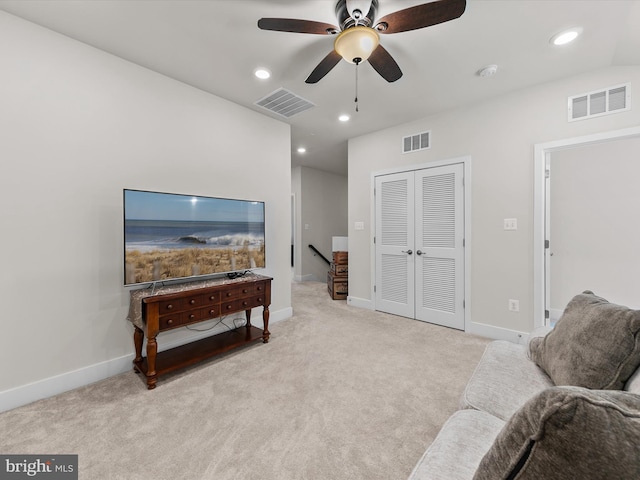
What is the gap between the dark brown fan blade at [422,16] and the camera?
58.6 inches

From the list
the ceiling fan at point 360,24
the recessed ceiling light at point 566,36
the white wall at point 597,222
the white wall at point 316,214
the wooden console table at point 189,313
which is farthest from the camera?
the white wall at point 316,214

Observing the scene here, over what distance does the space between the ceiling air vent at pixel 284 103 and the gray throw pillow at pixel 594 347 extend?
118 inches

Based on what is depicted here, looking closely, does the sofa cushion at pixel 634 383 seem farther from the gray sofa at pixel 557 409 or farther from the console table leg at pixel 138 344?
the console table leg at pixel 138 344

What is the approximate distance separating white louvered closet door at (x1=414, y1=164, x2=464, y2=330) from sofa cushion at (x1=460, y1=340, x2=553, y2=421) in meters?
1.86

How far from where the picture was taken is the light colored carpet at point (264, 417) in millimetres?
1442

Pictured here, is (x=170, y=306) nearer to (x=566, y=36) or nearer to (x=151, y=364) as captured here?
(x=151, y=364)

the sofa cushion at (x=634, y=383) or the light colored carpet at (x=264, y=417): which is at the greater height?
the sofa cushion at (x=634, y=383)

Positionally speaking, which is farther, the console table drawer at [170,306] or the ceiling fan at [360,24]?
the console table drawer at [170,306]

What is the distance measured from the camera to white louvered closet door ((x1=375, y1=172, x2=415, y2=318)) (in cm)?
378

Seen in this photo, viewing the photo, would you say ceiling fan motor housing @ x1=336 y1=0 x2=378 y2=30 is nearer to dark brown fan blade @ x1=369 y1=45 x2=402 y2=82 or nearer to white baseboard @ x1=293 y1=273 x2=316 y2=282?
dark brown fan blade @ x1=369 y1=45 x2=402 y2=82

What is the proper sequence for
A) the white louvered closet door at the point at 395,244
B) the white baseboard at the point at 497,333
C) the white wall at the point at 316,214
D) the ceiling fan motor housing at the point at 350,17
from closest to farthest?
the ceiling fan motor housing at the point at 350,17 < the white baseboard at the point at 497,333 < the white louvered closet door at the point at 395,244 < the white wall at the point at 316,214

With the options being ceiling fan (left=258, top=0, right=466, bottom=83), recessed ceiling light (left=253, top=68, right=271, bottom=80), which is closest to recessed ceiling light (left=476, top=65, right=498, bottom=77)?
ceiling fan (left=258, top=0, right=466, bottom=83)

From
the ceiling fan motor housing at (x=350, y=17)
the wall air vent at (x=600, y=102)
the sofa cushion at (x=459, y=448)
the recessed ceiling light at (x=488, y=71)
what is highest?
the recessed ceiling light at (x=488, y=71)

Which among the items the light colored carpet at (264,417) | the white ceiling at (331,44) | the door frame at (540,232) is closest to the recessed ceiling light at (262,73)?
the white ceiling at (331,44)
